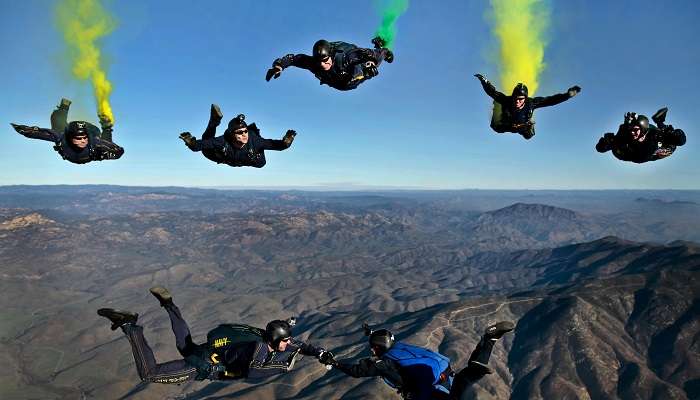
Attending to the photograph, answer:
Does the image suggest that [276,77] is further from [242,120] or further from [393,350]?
[393,350]

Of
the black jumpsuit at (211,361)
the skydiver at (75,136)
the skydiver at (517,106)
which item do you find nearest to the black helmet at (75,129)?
the skydiver at (75,136)

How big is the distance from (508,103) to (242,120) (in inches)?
433

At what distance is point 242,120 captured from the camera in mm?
17828

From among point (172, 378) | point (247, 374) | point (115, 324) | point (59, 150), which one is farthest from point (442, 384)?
point (59, 150)

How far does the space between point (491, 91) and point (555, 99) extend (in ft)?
8.38

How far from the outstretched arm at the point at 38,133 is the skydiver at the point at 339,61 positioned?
8.97 meters

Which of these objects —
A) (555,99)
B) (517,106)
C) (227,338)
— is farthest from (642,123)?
(227,338)

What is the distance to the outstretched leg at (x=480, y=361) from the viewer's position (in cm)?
1254

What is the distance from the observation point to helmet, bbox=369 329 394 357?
15.1 metres

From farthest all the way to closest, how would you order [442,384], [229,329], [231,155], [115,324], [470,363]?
[231,155], [229,329], [115,324], [442,384], [470,363]

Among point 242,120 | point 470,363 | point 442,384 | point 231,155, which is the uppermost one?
point 242,120

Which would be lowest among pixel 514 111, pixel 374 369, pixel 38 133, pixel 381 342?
pixel 374 369

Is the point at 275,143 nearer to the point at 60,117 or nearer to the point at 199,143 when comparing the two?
the point at 199,143

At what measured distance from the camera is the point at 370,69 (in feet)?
57.5
